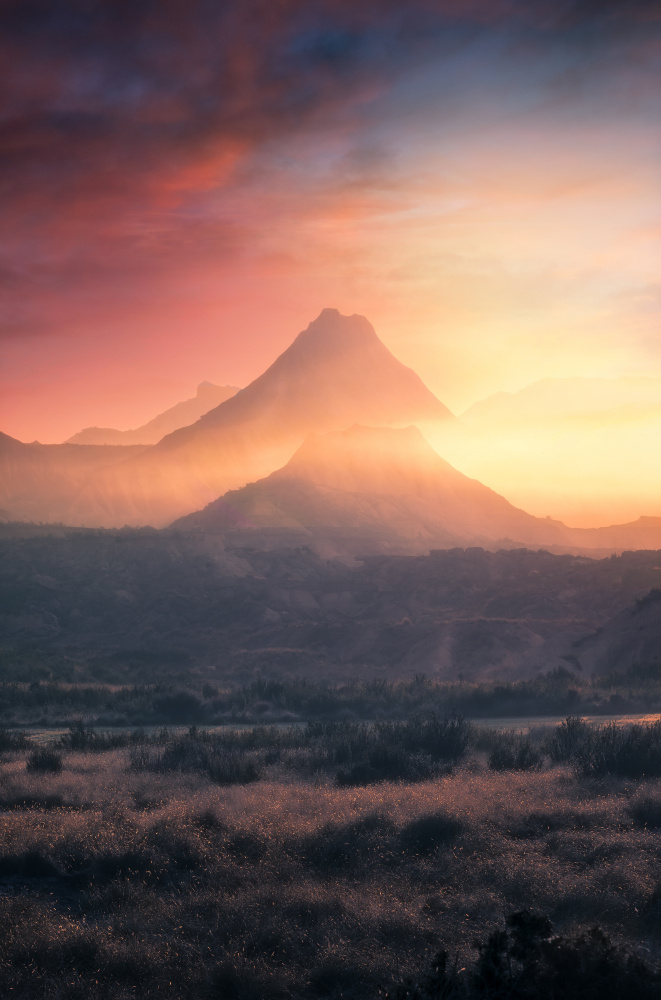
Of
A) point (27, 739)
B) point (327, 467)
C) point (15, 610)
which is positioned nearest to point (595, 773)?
point (27, 739)

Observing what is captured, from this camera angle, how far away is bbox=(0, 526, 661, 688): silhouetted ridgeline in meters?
41.7

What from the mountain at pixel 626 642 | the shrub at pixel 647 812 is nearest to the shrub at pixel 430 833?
the shrub at pixel 647 812

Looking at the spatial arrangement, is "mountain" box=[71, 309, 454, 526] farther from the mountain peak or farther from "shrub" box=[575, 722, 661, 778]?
"shrub" box=[575, 722, 661, 778]

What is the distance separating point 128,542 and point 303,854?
66347 mm

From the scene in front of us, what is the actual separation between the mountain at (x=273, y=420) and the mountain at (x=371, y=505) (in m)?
33.0

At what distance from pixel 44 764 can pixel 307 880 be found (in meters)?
9.90

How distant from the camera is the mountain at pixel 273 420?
14262 cm

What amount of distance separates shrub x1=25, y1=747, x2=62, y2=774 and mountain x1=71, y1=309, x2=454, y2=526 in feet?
387

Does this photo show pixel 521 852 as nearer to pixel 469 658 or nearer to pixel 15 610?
pixel 469 658

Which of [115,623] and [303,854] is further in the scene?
[115,623]

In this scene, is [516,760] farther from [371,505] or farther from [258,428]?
[258,428]

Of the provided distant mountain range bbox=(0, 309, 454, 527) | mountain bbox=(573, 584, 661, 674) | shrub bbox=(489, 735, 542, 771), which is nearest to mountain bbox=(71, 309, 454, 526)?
distant mountain range bbox=(0, 309, 454, 527)

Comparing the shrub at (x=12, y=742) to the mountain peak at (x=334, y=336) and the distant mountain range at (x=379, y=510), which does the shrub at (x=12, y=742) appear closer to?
the distant mountain range at (x=379, y=510)

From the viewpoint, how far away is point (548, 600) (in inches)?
1989
